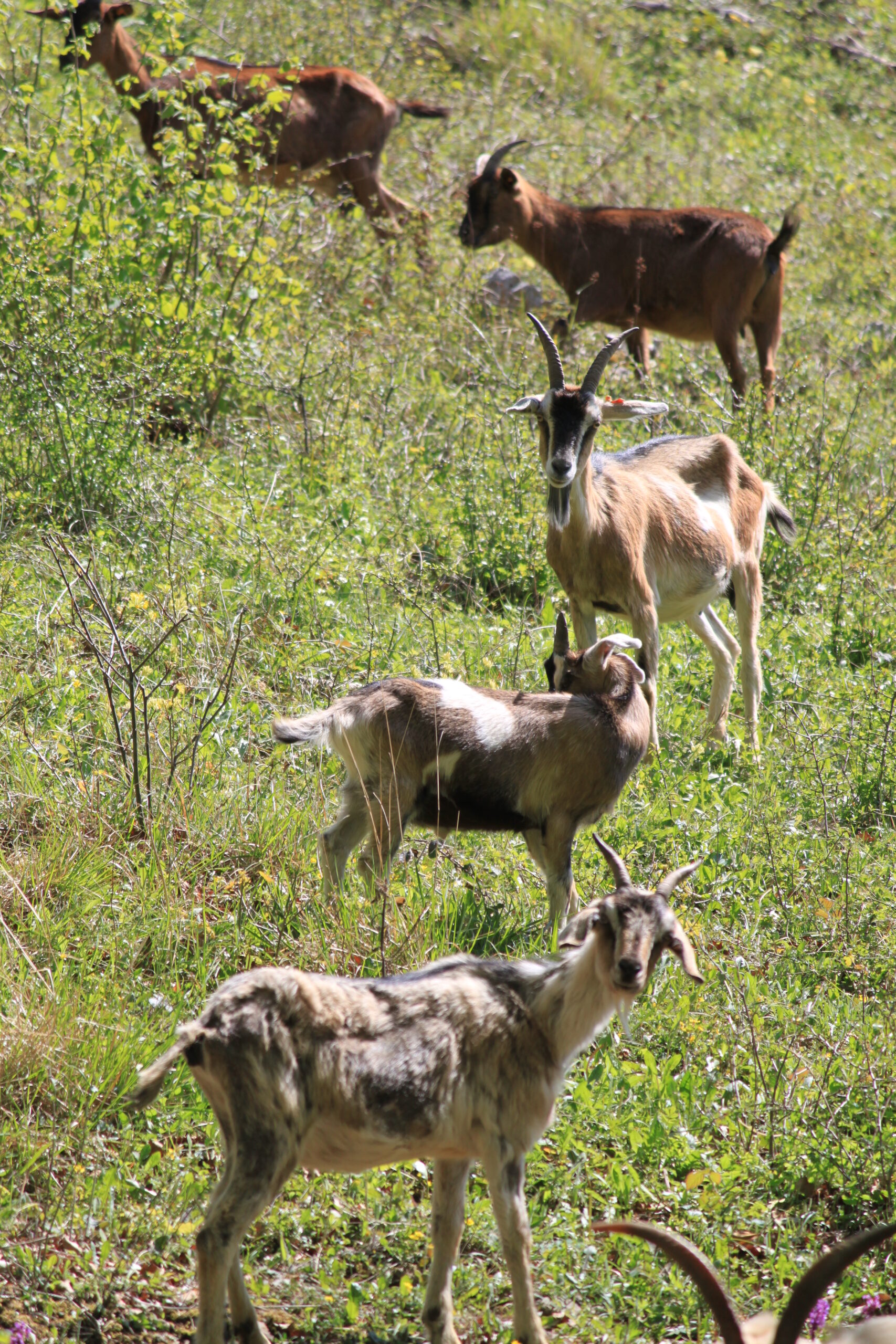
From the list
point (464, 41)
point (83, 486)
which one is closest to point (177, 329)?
point (83, 486)

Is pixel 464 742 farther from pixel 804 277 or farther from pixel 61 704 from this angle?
pixel 804 277

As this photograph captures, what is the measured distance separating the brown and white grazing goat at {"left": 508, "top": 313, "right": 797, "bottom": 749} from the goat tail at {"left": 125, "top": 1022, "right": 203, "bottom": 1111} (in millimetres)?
3254

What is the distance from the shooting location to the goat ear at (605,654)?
5.41 metres

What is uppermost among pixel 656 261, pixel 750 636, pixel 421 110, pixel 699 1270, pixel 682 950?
pixel 421 110

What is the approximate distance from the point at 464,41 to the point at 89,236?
37.5ft

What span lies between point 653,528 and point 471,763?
8.31 feet

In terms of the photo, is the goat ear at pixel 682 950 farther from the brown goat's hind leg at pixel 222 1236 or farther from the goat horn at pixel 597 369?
the goat horn at pixel 597 369

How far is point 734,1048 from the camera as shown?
472 cm

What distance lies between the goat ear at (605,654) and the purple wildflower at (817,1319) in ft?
8.05

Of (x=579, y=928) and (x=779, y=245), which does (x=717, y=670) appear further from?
(x=779, y=245)

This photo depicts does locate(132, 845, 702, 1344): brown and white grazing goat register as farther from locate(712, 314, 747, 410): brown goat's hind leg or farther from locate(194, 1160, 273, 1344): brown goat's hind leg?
locate(712, 314, 747, 410): brown goat's hind leg

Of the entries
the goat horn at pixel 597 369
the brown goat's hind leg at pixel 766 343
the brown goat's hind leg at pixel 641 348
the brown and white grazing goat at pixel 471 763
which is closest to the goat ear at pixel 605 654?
the brown and white grazing goat at pixel 471 763

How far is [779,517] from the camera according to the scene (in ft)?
26.5

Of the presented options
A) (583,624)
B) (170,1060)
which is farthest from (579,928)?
(583,624)
